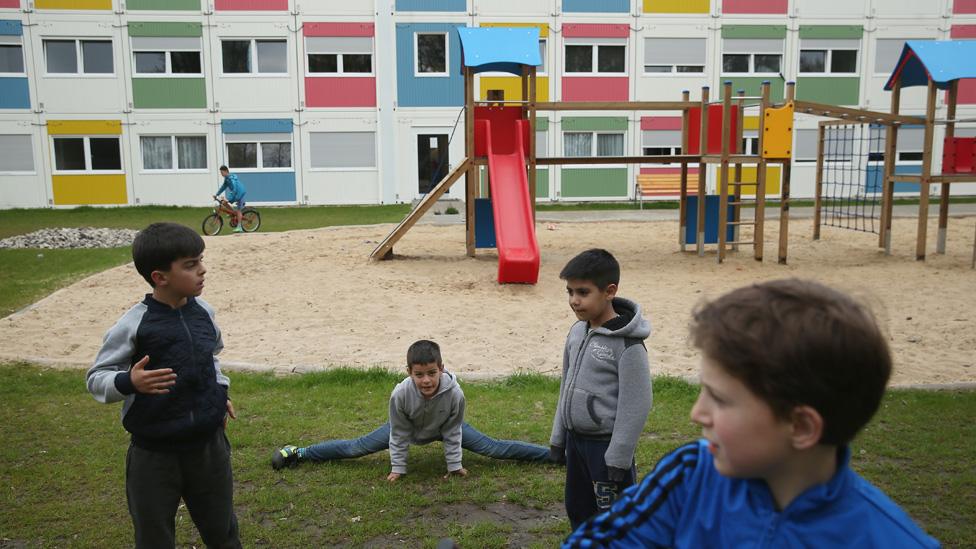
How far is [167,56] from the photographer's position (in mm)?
28969

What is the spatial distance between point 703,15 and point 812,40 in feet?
15.2

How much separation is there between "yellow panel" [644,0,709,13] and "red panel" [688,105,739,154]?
15989mm

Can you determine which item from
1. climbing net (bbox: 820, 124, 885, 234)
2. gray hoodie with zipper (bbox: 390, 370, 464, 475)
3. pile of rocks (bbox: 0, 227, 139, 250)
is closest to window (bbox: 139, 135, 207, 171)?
pile of rocks (bbox: 0, 227, 139, 250)

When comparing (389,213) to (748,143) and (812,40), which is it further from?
(812,40)

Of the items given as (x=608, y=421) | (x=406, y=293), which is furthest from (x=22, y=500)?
(x=406, y=293)

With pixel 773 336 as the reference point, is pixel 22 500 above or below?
below

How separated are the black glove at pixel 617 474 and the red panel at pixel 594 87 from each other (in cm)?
2828

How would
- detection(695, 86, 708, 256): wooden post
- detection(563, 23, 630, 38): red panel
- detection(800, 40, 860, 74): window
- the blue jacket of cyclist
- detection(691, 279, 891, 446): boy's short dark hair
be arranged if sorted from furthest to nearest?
1. detection(800, 40, 860, 74): window
2. detection(563, 23, 630, 38): red panel
3. the blue jacket of cyclist
4. detection(695, 86, 708, 256): wooden post
5. detection(691, 279, 891, 446): boy's short dark hair

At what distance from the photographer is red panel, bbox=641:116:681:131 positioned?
101ft

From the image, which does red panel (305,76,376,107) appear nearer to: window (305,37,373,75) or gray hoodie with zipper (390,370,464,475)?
window (305,37,373,75)

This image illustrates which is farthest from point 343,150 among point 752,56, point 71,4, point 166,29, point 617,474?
point 617,474

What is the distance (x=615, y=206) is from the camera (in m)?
28.3

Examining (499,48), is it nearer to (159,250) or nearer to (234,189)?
(234,189)

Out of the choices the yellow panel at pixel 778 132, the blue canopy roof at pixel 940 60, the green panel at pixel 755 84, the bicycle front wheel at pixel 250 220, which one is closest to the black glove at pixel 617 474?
the yellow panel at pixel 778 132
